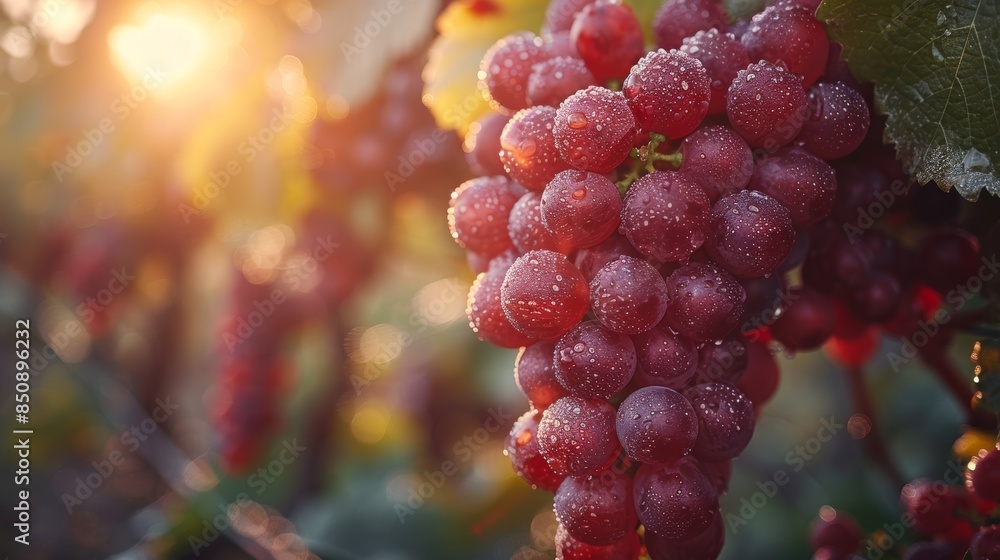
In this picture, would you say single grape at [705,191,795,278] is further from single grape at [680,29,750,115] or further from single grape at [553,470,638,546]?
single grape at [553,470,638,546]

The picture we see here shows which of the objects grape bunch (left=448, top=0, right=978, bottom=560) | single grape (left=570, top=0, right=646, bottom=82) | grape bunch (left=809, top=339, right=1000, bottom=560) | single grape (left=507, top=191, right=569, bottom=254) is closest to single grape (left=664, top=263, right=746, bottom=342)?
grape bunch (left=448, top=0, right=978, bottom=560)

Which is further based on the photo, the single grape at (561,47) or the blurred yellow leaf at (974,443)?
the blurred yellow leaf at (974,443)

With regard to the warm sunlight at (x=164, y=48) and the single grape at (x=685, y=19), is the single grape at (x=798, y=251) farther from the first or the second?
the warm sunlight at (x=164, y=48)

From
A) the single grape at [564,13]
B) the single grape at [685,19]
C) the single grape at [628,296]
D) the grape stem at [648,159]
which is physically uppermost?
the single grape at [564,13]

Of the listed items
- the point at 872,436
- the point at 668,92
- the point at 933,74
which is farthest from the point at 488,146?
the point at 872,436

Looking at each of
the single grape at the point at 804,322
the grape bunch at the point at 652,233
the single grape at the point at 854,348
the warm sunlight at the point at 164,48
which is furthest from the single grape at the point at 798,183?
the warm sunlight at the point at 164,48
